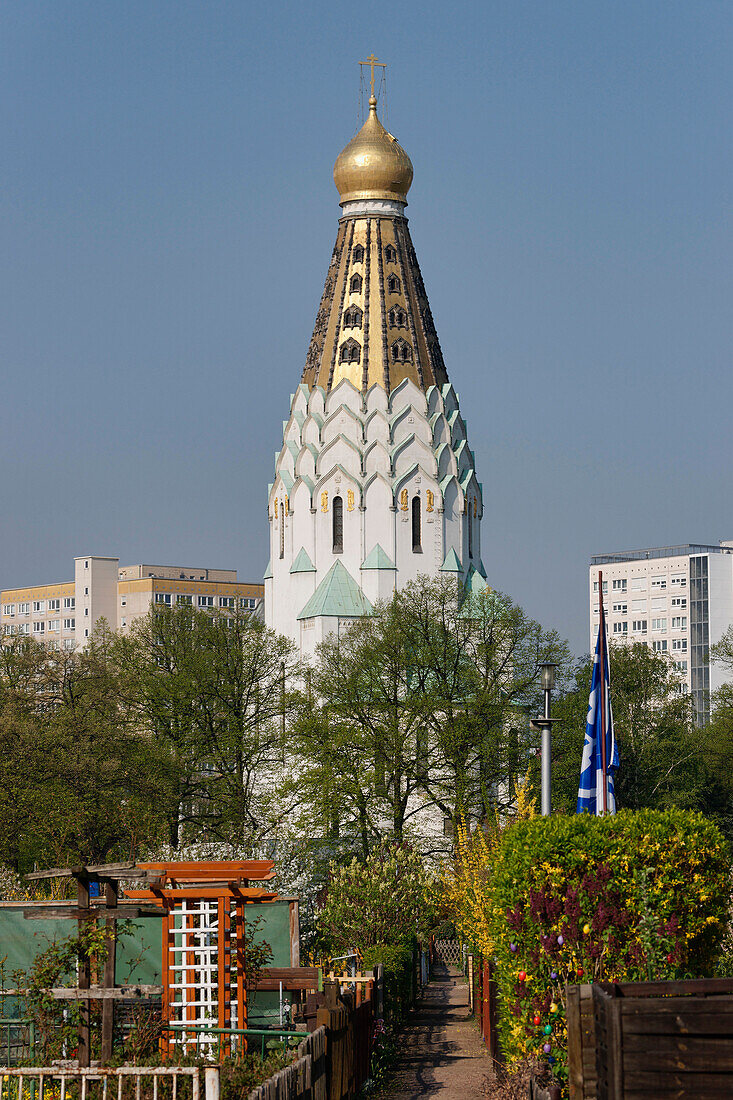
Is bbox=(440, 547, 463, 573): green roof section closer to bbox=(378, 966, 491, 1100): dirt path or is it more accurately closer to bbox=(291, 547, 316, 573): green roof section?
bbox=(291, 547, 316, 573): green roof section

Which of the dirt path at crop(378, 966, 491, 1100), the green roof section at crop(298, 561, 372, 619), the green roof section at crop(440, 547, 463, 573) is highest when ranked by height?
the green roof section at crop(440, 547, 463, 573)

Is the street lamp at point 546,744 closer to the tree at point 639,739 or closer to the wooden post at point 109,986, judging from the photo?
the wooden post at point 109,986

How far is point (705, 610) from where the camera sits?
124 metres

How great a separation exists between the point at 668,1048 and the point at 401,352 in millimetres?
65720

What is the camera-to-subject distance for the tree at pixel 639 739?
52.2m

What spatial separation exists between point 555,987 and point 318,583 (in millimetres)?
57396

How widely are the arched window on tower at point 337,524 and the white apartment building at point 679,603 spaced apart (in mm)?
53756

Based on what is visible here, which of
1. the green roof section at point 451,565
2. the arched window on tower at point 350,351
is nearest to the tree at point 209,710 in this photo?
the green roof section at point 451,565

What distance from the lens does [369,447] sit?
71125 millimetres

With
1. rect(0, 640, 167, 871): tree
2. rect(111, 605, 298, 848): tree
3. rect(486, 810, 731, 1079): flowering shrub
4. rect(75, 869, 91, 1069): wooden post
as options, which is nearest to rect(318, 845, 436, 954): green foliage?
rect(0, 640, 167, 871): tree

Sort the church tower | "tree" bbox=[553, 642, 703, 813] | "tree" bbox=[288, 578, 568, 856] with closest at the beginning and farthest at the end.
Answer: "tree" bbox=[288, 578, 568, 856], "tree" bbox=[553, 642, 703, 813], the church tower

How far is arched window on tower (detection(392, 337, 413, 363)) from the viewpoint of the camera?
72.9m

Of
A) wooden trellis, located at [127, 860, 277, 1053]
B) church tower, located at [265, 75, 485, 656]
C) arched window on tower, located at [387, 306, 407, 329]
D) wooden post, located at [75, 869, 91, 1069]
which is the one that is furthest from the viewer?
arched window on tower, located at [387, 306, 407, 329]

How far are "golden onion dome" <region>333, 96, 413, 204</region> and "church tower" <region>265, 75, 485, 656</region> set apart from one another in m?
0.07
